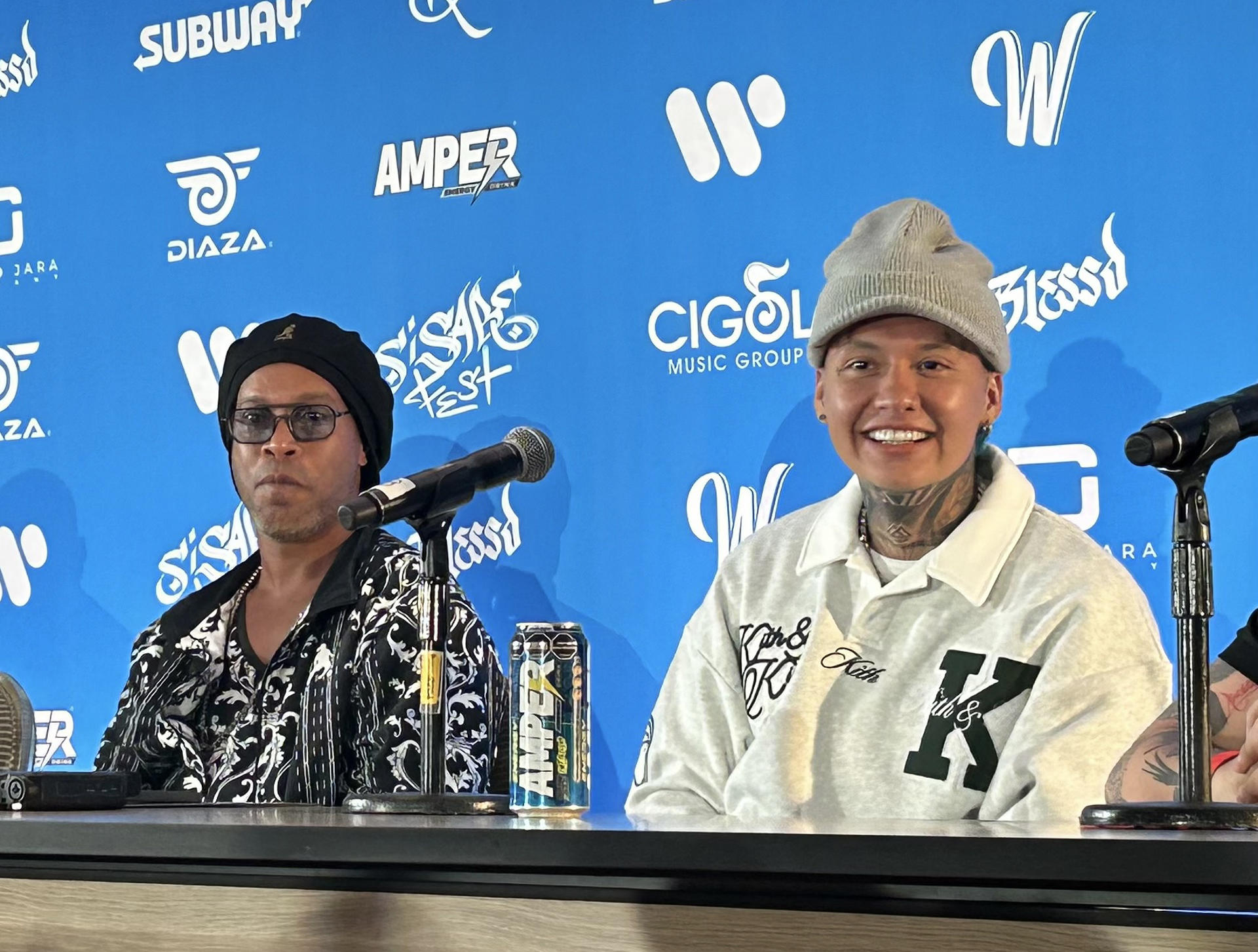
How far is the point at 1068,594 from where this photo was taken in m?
2.23

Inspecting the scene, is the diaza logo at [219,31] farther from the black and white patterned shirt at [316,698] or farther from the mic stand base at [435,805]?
the mic stand base at [435,805]

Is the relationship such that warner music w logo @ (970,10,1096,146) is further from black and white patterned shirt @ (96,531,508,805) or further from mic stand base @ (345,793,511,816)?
mic stand base @ (345,793,511,816)

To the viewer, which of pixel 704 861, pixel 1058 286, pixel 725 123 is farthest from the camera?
pixel 725 123

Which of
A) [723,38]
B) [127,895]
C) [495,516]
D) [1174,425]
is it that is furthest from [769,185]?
[127,895]

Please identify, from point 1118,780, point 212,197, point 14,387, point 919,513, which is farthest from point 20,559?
point 1118,780

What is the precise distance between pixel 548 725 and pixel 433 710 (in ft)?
0.50

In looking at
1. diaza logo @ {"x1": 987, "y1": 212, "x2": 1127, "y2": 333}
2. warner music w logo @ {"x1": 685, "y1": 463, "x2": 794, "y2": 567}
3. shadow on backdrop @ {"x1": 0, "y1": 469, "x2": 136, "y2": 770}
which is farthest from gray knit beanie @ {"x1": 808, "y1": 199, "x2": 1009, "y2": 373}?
shadow on backdrop @ {"x1": 0, "y1": 469, "x2": 136, "y2": 770}

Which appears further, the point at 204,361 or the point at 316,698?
the point at 204,361

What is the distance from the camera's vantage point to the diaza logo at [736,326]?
113 inches

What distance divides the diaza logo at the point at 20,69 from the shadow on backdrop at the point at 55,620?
923mm

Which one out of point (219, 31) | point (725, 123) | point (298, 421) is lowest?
point (298, 421)

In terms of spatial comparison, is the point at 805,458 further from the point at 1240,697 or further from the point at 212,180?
the point at 212,180

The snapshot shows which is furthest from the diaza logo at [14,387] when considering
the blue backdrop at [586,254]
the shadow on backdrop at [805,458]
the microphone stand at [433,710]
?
the microphone stand at [433,710]

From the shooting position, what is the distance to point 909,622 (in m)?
2.36
